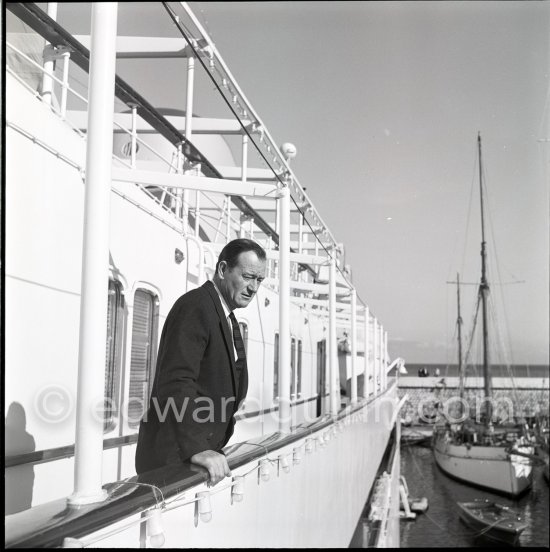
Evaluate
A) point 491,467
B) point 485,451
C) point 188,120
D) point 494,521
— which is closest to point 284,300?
point 188,120

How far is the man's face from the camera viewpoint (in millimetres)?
3287

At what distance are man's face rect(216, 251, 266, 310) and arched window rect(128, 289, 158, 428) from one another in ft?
8.67

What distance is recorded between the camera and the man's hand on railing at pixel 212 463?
2906 mm

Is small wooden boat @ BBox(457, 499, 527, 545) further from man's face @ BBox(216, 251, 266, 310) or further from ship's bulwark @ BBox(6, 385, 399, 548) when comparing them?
man's face @ BBox(216, 251, 266, 310)

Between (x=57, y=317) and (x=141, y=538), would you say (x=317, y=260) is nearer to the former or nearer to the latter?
(x=57, y=317)

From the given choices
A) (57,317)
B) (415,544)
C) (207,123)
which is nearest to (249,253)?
(57,317)

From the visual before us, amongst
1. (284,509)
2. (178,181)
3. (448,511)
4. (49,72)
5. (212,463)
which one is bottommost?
(448,511)

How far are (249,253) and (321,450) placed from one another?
15.3 feet

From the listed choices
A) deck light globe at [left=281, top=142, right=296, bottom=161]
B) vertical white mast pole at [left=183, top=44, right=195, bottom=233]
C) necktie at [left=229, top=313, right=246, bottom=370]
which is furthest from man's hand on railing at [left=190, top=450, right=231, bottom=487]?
deck light globe at [left=281, top=142, right=296, bottom=161]

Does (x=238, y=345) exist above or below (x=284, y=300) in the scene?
below

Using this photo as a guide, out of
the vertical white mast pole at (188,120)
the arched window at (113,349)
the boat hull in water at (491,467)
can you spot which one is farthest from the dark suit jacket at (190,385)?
the boat hull in water at (491,467)

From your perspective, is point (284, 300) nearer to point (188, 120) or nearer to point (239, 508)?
point (239, 508)

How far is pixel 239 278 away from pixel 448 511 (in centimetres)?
3519

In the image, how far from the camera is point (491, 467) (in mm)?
38406
